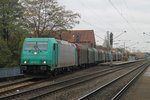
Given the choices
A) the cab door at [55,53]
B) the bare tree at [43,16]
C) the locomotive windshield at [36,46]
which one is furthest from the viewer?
the bare tree at [43,16]

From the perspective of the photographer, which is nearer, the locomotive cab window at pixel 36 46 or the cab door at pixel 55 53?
the locomotive cab window at pixel 36 46

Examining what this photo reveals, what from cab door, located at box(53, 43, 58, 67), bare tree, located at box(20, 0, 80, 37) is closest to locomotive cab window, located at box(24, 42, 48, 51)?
cab door, located at box(53, 43, 58, 67)

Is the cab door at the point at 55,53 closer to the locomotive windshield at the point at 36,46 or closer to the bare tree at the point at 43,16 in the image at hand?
the locomotive windshield at the point at 36,46

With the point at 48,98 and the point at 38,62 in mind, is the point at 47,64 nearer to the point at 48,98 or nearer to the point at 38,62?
the point at 38,62

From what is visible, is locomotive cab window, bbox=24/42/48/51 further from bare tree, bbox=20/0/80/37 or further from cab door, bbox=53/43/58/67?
bare tree, bbox=20/0/80/37

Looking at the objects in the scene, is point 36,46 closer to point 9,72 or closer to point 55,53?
point 55,53

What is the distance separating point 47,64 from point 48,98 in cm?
1034

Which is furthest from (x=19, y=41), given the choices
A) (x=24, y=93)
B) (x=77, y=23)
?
(x=24, y=93)

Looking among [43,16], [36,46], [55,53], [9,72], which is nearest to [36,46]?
[36,46]

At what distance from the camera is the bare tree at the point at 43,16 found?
4831 centimetres

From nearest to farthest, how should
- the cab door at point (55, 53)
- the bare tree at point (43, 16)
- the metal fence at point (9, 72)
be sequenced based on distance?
the metal fence at point (9, 72) → the cab door at point (55, 53) → the bare tree at point (43, 16)

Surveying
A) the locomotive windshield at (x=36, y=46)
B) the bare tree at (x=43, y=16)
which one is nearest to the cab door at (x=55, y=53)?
the locomotive windshield at (x=36, y=46)

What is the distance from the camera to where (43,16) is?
161 ft

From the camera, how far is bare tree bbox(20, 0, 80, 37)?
159ft
